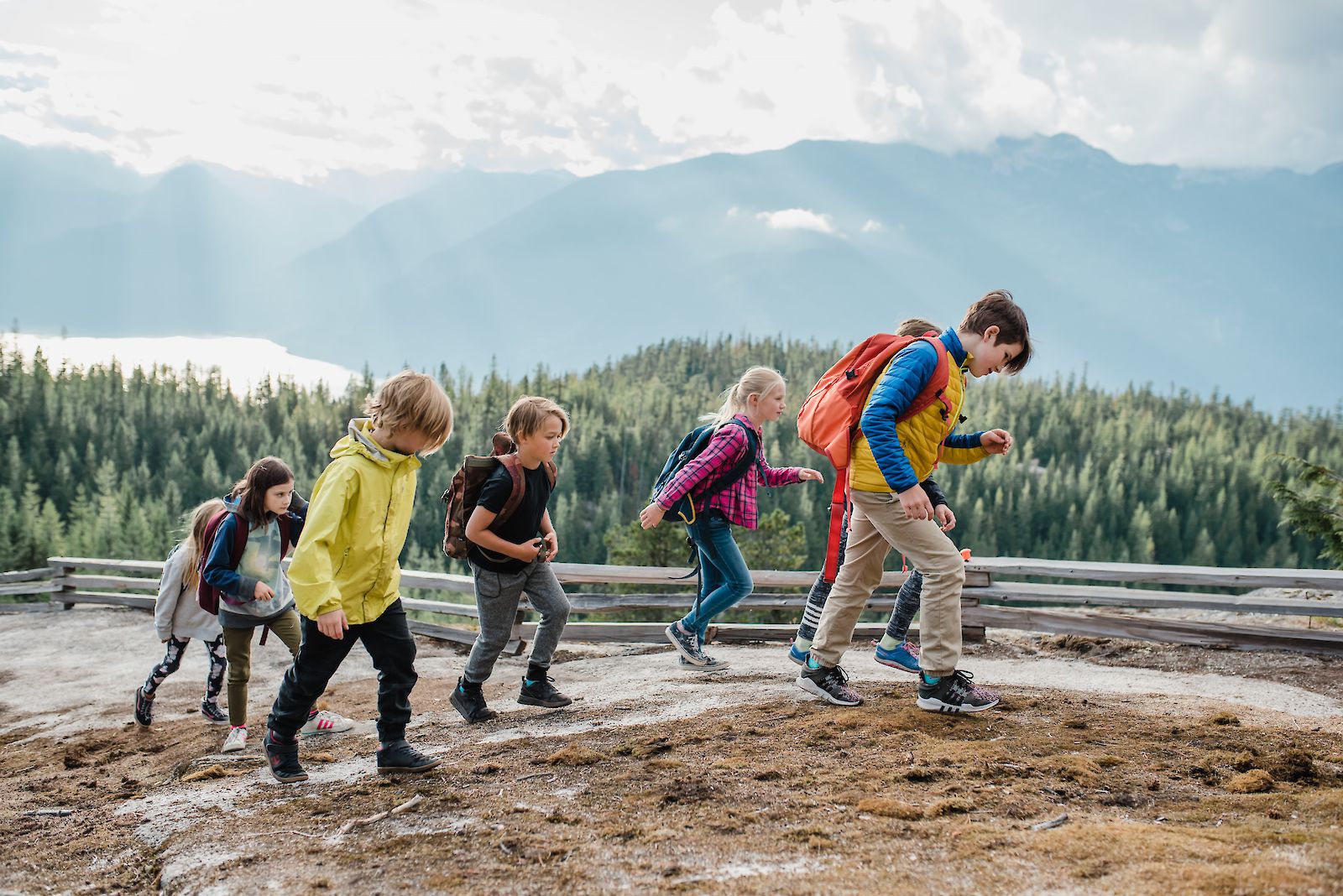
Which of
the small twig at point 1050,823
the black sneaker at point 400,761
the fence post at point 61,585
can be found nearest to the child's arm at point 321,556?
the black sneaker at point 400,761

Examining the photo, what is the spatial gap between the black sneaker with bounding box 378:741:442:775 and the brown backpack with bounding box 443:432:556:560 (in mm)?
1002

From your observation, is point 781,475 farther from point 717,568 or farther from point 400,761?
point 400,761

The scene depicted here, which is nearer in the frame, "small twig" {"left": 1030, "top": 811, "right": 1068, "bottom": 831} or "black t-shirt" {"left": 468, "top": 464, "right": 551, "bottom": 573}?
"small twig" {"left": 1030, "top": 811, "right": 1068, "bottom": 831}

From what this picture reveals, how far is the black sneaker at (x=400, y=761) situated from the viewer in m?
4.21

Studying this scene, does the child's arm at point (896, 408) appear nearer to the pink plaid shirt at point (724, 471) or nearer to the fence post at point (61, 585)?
the pink plaid shirt at point (724, 471)

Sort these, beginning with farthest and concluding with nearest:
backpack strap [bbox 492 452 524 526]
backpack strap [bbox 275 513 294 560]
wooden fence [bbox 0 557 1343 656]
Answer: wooden fence [bbox 0 557 1343 656] < backpack strap [bbox 275 513 294 560] < backpack strap [bbox 492 452 524 526]

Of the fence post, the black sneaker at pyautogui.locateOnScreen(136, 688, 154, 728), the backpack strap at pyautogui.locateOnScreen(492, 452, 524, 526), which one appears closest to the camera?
the backpack strap at pyautogui.locateOnScreen(492, 452, 524, 526)

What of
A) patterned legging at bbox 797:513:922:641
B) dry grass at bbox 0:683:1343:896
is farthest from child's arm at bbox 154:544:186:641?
patterned legging at bbox 797:513:922:641

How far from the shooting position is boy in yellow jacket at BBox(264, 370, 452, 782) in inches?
150

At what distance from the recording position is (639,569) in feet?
28.0

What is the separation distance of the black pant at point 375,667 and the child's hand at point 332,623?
316 millimetres

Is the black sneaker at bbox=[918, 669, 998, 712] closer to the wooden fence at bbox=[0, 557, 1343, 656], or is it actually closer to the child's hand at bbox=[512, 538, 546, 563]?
the child's hand at bbox=[512, 538, 546, 563]

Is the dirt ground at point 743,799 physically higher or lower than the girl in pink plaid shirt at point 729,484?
lower

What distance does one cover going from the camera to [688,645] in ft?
22.3
